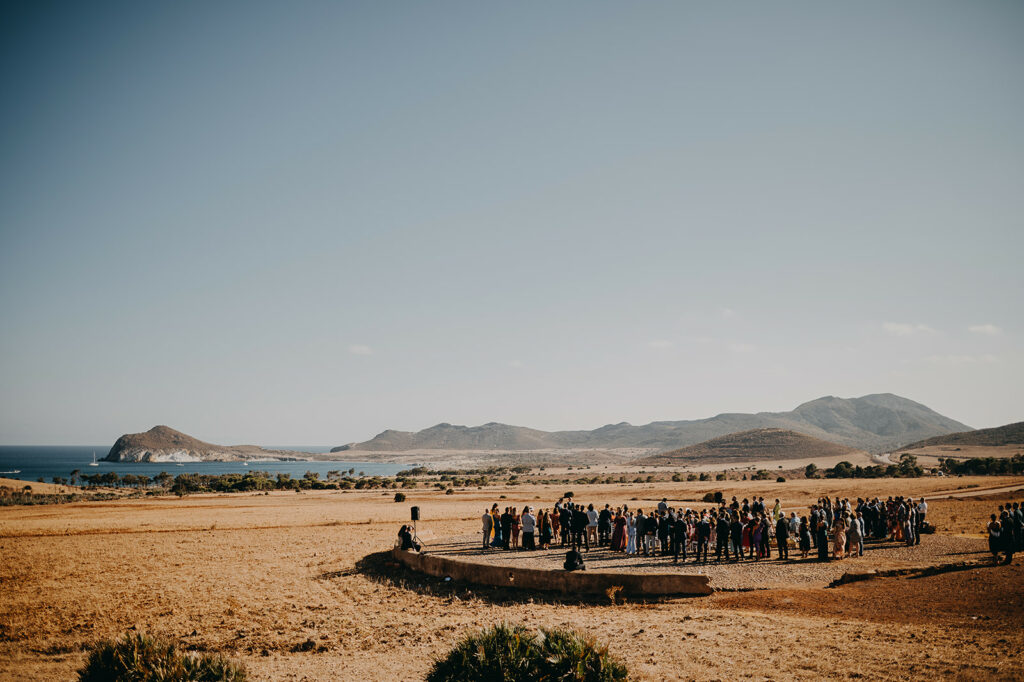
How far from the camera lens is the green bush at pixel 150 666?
9711 millimetres

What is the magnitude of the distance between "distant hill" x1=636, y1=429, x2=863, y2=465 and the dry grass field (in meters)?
112

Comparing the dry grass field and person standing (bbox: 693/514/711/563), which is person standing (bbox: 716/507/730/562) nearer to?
person standing (bbox: 693/514/711/563)

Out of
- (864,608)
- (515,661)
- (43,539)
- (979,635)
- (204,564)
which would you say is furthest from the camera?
(43,539)

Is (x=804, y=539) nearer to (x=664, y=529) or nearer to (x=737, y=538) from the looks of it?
(x=737, y=538)

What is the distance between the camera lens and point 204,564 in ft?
85.4

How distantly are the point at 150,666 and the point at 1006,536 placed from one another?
2423 cm

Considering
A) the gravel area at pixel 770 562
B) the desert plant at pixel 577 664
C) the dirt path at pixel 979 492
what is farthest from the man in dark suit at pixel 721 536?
the dirt path at pixel 979 492

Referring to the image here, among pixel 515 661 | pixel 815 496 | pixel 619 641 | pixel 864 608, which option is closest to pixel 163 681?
pixel 515 661

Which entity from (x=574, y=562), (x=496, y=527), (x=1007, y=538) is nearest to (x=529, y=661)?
(x=574, y=562)

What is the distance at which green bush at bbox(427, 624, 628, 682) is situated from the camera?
8.98m

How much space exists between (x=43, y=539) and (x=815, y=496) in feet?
181

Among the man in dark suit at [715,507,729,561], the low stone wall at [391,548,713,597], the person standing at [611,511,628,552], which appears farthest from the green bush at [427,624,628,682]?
the person standing at [611,511,628,552]

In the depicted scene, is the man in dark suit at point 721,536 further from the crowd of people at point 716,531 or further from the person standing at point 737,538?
the person standing at point 737,538

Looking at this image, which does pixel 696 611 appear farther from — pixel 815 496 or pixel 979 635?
pixel 815 496
